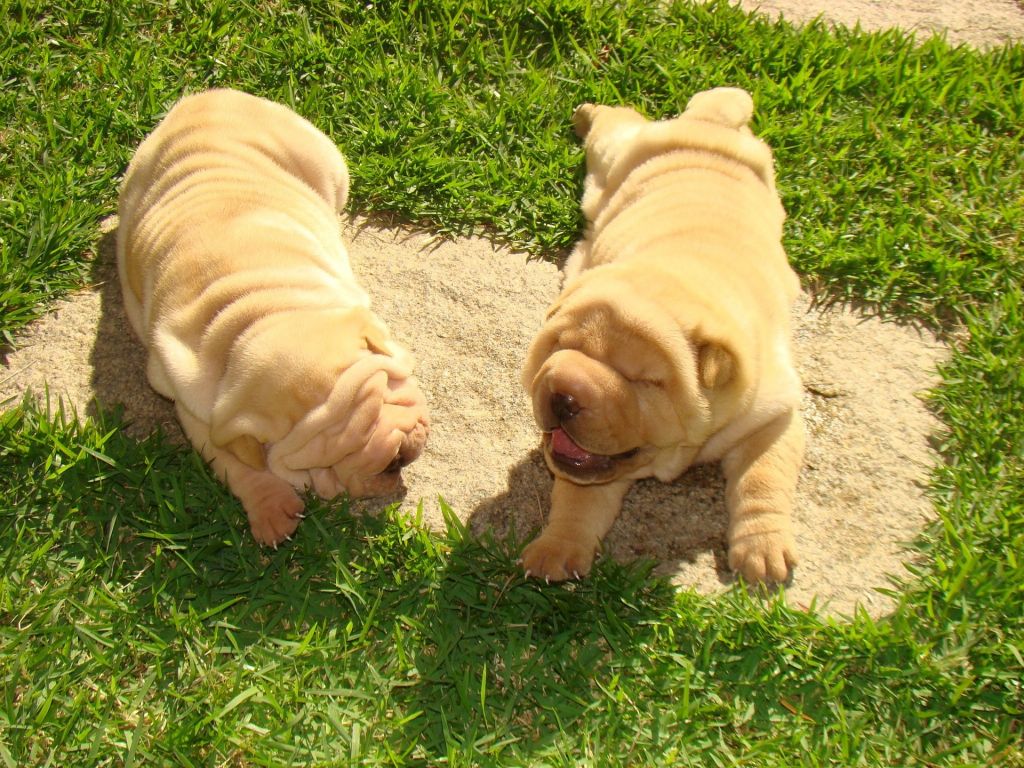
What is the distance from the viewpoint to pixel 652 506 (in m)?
3.42

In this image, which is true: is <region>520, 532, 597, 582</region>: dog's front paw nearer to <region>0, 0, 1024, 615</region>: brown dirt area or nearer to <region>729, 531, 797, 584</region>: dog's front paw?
<region>0, 0, 1024, 615</region>: brown dirt area

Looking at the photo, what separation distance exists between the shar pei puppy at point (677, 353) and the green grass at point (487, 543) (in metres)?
0.28

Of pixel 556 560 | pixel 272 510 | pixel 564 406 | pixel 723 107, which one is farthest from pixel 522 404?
pixel 723 107

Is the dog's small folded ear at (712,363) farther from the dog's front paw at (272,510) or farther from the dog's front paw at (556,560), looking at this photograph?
the dog's front paw at (272,510)

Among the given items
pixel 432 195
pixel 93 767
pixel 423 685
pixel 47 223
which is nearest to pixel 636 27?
pixel 432 195

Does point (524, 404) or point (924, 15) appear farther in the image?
point (924, 15)

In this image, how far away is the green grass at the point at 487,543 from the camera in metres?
2.88

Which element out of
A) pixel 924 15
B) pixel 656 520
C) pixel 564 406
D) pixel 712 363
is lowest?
pixel 656 520

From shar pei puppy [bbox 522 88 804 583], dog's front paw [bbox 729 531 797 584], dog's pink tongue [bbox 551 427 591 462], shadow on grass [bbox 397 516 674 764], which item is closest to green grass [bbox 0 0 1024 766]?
shadow on grass [bbox 397 516 674 764]

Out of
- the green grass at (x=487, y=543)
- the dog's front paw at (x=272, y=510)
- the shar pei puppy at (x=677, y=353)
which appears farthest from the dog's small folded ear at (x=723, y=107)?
the dog's front paw at (x=272, y=510)

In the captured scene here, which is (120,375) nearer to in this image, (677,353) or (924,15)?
(677,353)

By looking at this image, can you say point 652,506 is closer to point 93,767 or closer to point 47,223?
point 93,767

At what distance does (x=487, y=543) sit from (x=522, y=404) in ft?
2.09

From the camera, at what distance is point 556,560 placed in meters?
3.09
